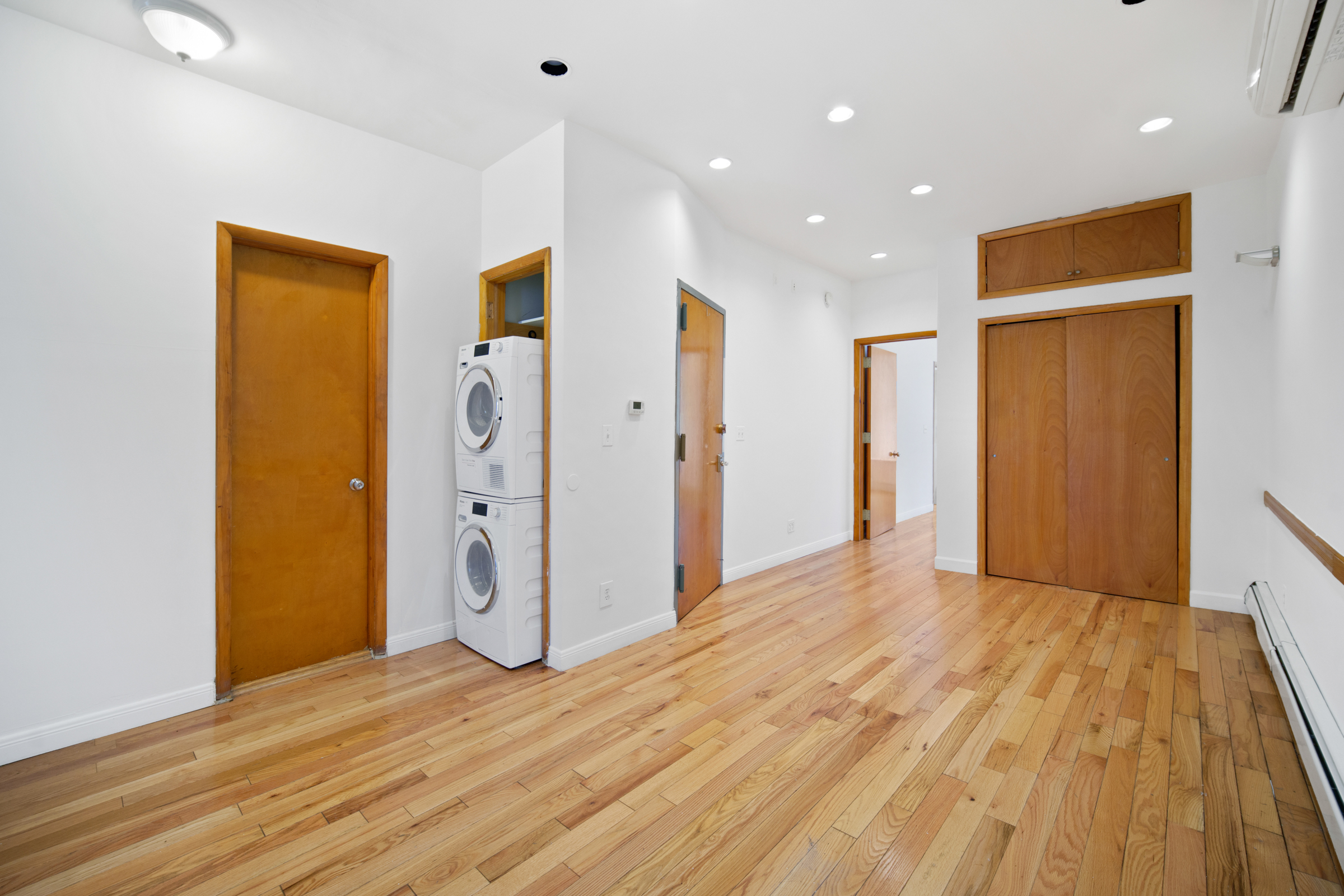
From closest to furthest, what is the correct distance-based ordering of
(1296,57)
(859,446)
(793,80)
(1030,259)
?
(1296,57) → (793,80) → (1030,259) → (859,446)

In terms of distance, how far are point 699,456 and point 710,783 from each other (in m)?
2.24

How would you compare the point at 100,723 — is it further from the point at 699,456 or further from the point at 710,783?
the point at 699,456

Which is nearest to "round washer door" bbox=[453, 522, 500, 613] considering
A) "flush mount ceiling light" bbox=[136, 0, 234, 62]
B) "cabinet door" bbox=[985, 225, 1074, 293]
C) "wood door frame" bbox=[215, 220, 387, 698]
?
"wood door frame" bbox=[215, 220, 387, 698]

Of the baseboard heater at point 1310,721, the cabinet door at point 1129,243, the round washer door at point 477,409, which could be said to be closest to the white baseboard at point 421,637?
the round washer door at point 477,409

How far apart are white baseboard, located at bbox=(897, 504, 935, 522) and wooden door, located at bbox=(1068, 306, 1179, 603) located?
10.8 ft

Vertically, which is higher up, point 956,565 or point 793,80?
point 793,80

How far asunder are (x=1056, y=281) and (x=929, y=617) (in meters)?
2.74

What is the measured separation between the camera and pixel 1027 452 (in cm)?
A: 444

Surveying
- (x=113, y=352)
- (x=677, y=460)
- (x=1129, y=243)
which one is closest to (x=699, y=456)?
(x=677, y=460)

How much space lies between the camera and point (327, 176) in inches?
112

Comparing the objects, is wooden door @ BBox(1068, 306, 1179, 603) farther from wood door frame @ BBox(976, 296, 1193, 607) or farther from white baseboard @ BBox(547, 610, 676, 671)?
white baseboard @ BBox(547, 610, 676, 671)

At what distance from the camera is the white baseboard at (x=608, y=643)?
2842 millimetres

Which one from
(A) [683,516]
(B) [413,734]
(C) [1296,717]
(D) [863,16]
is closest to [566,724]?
(B) [413,734]

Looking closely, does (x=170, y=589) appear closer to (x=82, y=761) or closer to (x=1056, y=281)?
(x=82, y=761)
